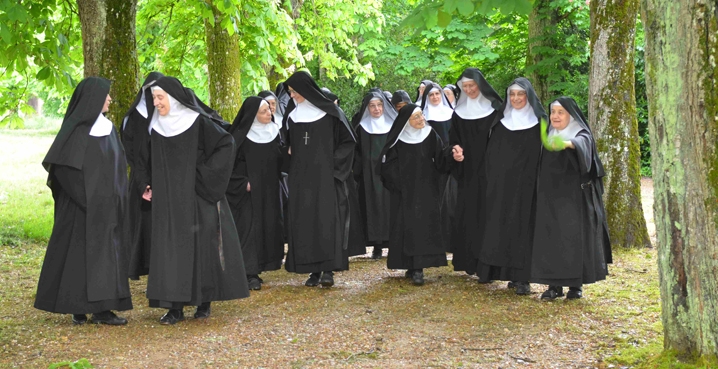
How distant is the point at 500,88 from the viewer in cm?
2134

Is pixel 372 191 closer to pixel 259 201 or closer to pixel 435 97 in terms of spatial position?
pixel 435 97

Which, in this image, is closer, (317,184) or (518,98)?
(518,98)

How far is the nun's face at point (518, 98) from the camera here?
847 cm

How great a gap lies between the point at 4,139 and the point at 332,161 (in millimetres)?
29282

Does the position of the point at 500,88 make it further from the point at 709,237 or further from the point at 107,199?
the point at 709,237

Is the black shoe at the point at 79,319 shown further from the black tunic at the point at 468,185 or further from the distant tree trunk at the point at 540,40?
the distant tree trunk at the point at 540,40

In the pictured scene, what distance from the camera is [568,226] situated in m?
7.97

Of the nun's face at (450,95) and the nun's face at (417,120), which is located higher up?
the nun's face at (450,95)

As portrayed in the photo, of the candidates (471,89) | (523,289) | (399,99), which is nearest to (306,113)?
(471,89)

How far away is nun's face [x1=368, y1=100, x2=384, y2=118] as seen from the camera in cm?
1130

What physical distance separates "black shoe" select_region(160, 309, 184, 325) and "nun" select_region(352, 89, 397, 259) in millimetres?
4374

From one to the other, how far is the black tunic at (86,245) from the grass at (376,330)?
277 mm

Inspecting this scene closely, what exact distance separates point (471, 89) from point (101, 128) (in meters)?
4.03

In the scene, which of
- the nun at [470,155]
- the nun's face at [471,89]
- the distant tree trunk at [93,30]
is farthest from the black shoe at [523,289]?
the distant tree trunk at [93,30]
